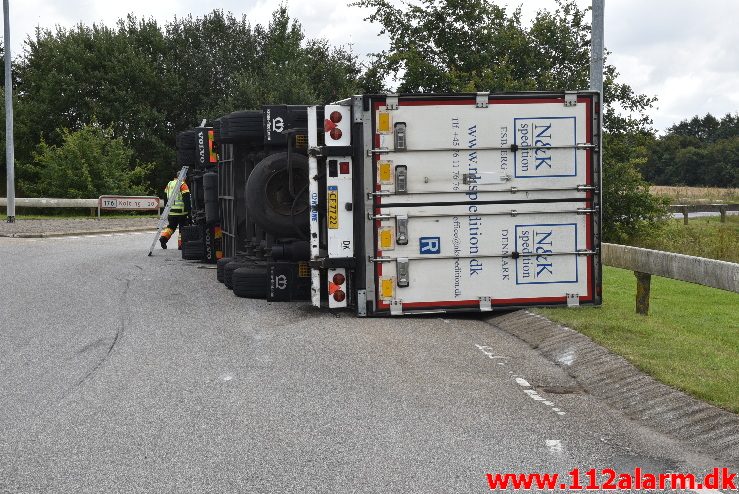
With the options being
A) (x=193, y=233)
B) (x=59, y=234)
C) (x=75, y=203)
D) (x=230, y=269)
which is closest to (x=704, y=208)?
(x=75, y=203)

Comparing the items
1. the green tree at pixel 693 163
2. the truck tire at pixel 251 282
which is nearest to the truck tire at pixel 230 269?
the truck tire at pixel 251 282

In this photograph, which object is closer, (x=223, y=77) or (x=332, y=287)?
(x=332, y=287)

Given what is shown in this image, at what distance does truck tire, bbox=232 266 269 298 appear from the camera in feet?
48.1

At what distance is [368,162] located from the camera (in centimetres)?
1227

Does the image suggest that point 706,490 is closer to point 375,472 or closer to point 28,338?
point 375,472

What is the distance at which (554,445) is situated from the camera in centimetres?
670

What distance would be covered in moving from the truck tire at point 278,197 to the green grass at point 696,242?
34.5ft

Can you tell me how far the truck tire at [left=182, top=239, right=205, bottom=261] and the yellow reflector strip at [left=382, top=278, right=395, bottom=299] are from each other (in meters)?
9.01

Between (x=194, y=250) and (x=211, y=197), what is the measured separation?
2.51 meters

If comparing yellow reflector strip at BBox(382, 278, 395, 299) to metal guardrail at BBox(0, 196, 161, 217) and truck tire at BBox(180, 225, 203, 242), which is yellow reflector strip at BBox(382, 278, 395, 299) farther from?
metal guardrail at BBox(0, 196, 161, 217)

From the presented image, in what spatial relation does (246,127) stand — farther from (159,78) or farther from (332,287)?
(159,78)

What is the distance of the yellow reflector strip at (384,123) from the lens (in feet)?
40.1

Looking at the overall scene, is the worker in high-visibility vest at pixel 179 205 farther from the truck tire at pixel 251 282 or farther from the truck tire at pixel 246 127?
the truck tire at pixel 251 282

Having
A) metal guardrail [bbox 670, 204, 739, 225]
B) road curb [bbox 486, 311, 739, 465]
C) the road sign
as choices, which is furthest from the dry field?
road curb [bbox 486, 311, 739, 465]
